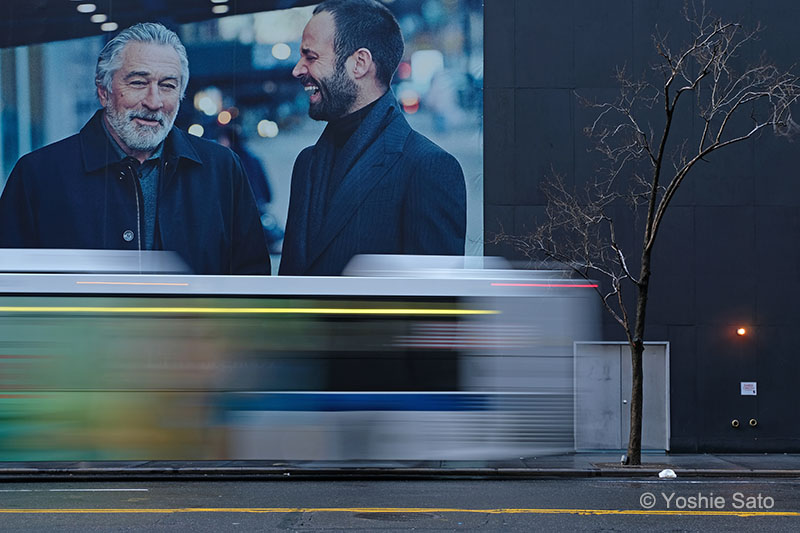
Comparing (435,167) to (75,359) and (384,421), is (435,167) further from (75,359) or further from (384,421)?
(75,359)

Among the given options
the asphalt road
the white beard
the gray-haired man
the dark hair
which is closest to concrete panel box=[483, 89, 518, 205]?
the dark hair

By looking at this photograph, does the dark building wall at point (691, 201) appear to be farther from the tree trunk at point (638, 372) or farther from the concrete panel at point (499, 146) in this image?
the tree trunk at point (638, 372)

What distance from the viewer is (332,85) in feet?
67.6

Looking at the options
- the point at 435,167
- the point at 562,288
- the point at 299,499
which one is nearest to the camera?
the point at 299,499

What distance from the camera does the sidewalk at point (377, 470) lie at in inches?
593

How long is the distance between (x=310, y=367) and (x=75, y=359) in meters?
3.24

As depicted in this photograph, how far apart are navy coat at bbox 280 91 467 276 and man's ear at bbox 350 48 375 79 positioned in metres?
0.93

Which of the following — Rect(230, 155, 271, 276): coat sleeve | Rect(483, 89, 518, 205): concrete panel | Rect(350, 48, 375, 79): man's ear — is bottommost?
Rect(230, 155, 271, 276): coat sleeve

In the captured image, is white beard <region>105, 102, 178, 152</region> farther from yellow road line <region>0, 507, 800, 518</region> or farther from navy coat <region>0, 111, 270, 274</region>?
yellow road line <region>0, 507, 800, 518</region>

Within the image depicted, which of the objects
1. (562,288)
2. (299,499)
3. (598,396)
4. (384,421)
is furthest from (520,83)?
(299,499)

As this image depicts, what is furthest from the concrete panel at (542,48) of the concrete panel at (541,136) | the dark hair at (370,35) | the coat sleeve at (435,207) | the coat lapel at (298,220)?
the coat lapel at (298,220)

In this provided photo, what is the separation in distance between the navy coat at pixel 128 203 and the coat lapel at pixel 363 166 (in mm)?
1643

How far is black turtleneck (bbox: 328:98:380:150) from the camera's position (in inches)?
804

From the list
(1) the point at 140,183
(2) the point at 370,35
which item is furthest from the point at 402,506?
(2) the point at 370,35
